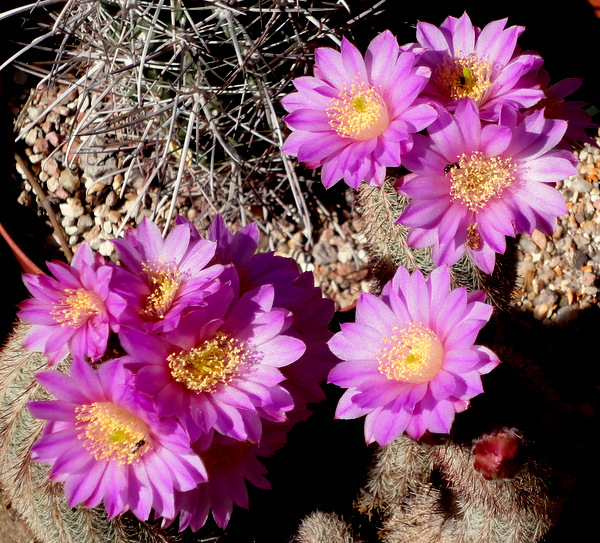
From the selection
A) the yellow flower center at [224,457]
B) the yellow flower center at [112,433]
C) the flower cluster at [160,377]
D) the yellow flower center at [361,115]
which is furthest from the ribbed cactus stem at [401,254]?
the yellow flower center at [112,433]

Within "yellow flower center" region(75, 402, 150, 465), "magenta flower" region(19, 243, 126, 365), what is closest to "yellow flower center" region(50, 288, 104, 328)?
"magenta flower" region(19, 243, 126, 365)

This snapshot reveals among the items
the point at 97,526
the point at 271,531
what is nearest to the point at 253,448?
the point at 97,526

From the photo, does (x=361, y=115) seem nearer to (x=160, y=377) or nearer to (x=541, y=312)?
(x=160, y=377)

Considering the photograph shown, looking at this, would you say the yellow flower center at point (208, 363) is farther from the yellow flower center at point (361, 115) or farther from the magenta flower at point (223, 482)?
the yellow flower center at point (361, 115)

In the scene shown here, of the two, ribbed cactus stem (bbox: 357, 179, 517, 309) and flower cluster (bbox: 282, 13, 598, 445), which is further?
ribbed cactus stem (bbox: 357, 179, 517, 309)

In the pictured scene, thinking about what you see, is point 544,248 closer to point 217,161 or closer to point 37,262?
point 217,161

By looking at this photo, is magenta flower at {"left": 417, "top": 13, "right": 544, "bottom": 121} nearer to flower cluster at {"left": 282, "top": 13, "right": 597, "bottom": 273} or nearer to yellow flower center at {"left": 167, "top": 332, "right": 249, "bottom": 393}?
flower cluster at {"left": 282, "top": 13, "right": 597, "bottom": 273}
